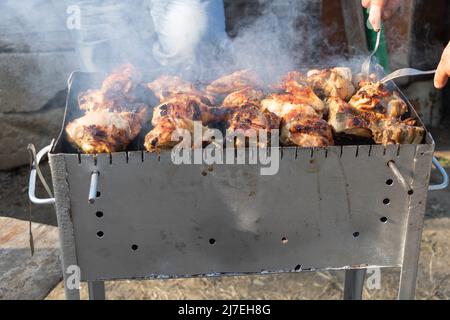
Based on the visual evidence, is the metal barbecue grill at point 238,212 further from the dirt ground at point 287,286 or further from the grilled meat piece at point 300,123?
the dirt ground at point 287,286

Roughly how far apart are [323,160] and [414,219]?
1.44 ft

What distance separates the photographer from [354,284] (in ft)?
8.30

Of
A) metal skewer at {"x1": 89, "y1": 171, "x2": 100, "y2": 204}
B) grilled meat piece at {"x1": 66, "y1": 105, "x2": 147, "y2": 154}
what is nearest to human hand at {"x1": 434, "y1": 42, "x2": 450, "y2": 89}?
grilled meat piece at {"x1": 66, "y1": 105, "x2": 147, "y2": 154}

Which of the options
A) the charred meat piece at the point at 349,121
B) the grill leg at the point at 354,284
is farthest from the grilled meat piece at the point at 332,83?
the grill leg at the point at 354,284

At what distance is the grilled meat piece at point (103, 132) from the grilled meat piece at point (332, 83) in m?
0.86

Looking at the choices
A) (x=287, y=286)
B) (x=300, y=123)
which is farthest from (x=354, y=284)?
(x=300, y=123)

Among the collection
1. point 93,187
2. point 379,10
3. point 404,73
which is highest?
point 379,10

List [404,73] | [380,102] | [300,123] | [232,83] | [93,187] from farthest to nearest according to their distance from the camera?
[232,83] → [404,73] → [380,102] → [300,123] → [93,187]

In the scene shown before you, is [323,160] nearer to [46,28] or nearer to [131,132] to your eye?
[131,132]

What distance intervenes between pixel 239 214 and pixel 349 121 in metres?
0.57

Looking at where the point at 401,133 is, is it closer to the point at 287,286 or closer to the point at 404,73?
the point at 404,73

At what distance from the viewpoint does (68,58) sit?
165 inches
